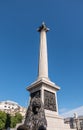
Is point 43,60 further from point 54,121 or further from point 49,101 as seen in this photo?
point 54,121

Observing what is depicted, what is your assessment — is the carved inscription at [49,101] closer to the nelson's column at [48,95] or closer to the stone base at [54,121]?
the nelson's column at [48,95]

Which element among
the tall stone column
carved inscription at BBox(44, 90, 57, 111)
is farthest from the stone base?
the tall stone column

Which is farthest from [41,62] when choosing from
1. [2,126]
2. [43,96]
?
[2,126]

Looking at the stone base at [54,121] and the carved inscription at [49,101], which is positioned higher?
the carved inscription at [49,101]

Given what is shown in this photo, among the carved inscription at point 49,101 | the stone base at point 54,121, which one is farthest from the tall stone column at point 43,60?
the stone base at point 54,121

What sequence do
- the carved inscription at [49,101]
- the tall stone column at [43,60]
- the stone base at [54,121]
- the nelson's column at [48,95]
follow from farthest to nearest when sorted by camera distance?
the tall stone column at [43,60] → the carved inscription at [49,101] → the nelson's column at [48,95] → the stone base at [54,121]

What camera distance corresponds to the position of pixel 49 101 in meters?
17.9

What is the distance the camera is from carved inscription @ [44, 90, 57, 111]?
57.5ft

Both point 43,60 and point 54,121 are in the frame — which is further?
point 43,60

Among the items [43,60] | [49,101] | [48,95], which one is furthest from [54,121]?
[43,60]

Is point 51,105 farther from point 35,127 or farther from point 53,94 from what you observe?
point 35,127


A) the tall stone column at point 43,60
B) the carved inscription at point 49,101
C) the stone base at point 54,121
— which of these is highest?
the tall stone column at point 43,60

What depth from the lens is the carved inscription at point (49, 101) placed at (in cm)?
1752

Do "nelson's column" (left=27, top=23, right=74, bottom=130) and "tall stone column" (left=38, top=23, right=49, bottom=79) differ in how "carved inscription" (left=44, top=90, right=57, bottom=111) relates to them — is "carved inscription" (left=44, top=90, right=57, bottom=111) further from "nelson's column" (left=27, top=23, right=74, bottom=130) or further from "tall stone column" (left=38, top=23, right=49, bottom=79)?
"tall stone column" (left=38, top=23, right=49, bottom=79)
